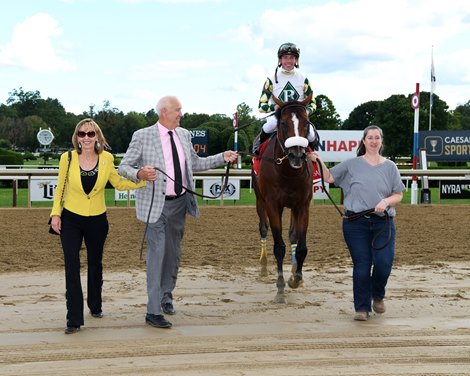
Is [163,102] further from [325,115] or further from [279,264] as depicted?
[325,115]

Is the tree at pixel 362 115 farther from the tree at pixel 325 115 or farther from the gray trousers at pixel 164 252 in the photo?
the gray trousers at pixel 164 252

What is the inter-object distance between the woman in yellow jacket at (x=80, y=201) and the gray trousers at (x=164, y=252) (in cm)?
39

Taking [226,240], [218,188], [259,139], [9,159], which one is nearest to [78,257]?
[259,139]

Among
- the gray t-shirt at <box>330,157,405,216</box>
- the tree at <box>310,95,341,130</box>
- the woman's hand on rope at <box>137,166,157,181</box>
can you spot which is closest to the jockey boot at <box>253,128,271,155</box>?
the gray t-shirt at <box>330,157,405,216</box>

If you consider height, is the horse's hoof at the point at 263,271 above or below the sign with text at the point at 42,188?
below

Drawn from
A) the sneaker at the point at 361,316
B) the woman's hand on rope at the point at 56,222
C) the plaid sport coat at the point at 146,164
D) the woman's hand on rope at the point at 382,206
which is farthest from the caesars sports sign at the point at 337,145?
the woman's hand on rope at the point at 56,222

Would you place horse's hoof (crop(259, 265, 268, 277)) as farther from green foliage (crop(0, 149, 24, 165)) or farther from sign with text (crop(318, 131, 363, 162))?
green foliage (crop(0, 149, 24, 165))

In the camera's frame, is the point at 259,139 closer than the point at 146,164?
No

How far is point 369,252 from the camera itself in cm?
645

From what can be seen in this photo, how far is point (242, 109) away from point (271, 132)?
2094 inches

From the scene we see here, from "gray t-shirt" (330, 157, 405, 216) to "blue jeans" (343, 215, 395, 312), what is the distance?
14 centimetres

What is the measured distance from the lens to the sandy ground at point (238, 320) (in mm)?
4777

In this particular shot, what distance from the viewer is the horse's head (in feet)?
22.7

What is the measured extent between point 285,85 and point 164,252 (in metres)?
3.00
